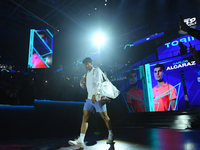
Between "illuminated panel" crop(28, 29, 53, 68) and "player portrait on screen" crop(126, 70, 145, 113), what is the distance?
7057 millimetres

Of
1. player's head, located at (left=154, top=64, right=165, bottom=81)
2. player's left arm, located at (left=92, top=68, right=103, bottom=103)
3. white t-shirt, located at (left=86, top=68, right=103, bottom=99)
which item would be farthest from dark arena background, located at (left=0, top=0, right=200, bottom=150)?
player's left arm, located at (left=92, top=68, right=103, bottom=103)

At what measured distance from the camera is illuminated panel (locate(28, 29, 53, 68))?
877 centimetres

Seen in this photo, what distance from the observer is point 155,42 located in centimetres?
1203

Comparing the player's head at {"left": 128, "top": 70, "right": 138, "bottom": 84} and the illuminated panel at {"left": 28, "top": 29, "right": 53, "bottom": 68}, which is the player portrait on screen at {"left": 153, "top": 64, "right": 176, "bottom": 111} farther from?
the illuminated panel at {"left": 28, "top": 29, "right": 53, "bottom": 68}

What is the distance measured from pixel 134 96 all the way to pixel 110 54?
4882 millimetres

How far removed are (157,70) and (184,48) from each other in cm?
246

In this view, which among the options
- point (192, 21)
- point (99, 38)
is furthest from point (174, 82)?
point (99, 38)

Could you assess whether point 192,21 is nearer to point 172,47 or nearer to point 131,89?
point 172,47

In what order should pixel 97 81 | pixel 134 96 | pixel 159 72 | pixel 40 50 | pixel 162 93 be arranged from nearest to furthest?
1. pixel 97 81
2. pixel 40 50
3. pixel 162 93
4. pixel 159 72
5. pixel 134 96

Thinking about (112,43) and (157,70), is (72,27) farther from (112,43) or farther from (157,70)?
(157,70)

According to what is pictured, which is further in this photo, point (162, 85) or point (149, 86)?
point (149, 86)

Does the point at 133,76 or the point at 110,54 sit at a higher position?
the point at 110,54

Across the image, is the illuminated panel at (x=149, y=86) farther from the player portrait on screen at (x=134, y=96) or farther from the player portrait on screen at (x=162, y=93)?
the player portrait on screen at (x=134, y=96)

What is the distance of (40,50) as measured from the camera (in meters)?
9.08
